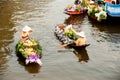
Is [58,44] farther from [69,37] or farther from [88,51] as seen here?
[88,51]

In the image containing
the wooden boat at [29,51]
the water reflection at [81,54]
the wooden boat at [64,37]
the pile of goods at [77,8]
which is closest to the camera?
the wooden boat at [29,51]

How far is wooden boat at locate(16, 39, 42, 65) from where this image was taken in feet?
54.1

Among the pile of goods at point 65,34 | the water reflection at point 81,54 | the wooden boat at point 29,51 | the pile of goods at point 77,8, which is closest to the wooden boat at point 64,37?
the pile of goods at point 65,34

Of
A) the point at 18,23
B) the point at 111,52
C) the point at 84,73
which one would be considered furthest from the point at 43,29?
the point at 84,73

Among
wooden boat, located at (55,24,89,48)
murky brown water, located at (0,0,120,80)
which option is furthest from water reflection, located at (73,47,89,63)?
wooden boat, located at (55,24,89,48)

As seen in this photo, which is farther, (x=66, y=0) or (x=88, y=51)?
(x=66, y=0)

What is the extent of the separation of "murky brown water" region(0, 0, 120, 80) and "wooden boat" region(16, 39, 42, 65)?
34cm

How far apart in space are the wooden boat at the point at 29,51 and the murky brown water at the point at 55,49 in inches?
13.5

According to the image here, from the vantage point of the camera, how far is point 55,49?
18.8m

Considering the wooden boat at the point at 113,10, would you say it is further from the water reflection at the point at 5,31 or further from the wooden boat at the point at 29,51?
the wooden boat at the point at 29,51

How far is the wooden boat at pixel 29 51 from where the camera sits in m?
16.5

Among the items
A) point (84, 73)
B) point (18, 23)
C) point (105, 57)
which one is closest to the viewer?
point (84, 73)

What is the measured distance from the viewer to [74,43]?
18.8 meters

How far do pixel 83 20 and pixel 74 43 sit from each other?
6242mm
